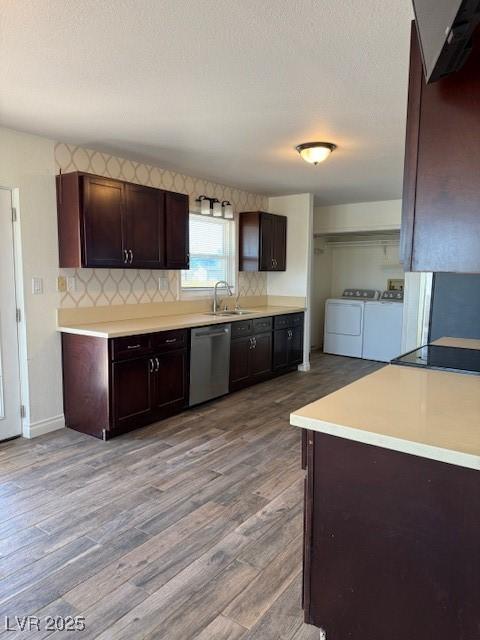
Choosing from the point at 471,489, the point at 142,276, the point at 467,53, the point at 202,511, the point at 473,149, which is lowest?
the point at 202,511

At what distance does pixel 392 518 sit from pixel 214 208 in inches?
164

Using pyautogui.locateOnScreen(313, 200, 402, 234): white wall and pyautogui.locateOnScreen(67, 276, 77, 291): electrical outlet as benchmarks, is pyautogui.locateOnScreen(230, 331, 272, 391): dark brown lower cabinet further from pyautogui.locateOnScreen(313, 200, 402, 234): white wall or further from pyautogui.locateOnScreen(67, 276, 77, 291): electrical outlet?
pyautogui.locateOnScreen(313, 200, 402, 234): white wall

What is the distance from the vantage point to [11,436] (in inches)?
134

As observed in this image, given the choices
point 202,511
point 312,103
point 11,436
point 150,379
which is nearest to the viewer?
point 202,511

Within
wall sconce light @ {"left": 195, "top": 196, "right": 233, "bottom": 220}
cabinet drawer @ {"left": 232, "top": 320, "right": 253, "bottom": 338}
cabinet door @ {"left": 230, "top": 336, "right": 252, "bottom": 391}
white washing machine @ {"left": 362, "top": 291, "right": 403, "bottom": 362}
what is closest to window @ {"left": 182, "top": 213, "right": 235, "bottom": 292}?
wall sconce light @ {"left": 195, "top": 196, "right": 233, "bottom": 220}

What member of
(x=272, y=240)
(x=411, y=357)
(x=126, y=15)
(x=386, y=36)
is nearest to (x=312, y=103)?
(x=386, y=36)

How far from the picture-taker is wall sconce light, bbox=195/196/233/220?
15.8 ft

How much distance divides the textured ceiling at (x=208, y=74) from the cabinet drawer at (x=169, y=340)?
1595mm

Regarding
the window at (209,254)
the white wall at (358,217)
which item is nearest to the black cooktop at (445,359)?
the window at (209,254)

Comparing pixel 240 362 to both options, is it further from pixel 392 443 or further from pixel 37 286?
pixel 392 443

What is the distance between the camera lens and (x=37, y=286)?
11.3ft

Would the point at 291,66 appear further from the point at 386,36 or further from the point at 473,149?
the point at 473,149

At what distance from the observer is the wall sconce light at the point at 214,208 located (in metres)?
4.82

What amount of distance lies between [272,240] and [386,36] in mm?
3750
